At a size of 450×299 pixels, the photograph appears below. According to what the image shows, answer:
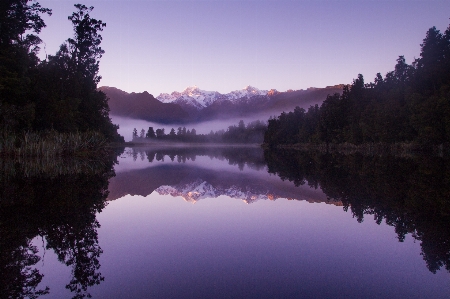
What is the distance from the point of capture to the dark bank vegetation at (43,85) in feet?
80.3

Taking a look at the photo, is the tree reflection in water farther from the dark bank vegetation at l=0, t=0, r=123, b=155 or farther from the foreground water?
the dark bank vegetation at l=0, t=0, r=123, b=155

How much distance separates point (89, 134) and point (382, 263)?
31711mm

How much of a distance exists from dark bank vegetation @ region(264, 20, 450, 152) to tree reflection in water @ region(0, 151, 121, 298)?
39.5 m

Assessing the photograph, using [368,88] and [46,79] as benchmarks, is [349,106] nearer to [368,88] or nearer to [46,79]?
Answer: [368,88]

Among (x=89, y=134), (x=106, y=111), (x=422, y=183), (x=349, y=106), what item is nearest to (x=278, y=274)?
(x=422, y=183)

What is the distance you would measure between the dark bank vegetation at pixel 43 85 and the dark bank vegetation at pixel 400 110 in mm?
37314

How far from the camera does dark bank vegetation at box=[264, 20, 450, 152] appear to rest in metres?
38.8

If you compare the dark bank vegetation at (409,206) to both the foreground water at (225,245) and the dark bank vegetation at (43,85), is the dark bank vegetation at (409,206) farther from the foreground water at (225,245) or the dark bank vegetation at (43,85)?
the dark bank vegetation at (43,85)

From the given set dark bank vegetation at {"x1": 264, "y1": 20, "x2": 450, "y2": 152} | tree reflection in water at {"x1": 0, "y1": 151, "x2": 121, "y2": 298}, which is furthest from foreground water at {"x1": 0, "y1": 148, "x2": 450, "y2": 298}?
dark bank vegetation at {"x1": 264, "y1": 20, "x2": 450, "y2": 152}

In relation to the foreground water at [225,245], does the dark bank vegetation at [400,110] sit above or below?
above

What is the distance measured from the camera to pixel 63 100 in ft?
103

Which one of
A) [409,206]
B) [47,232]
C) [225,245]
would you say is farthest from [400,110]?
[47,232]

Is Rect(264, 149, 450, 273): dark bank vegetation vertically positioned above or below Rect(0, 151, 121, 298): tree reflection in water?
below

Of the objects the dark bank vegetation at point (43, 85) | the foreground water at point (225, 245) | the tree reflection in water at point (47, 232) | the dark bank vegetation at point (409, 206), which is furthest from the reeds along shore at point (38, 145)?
the dark bank vegetation at point (409, 206)
